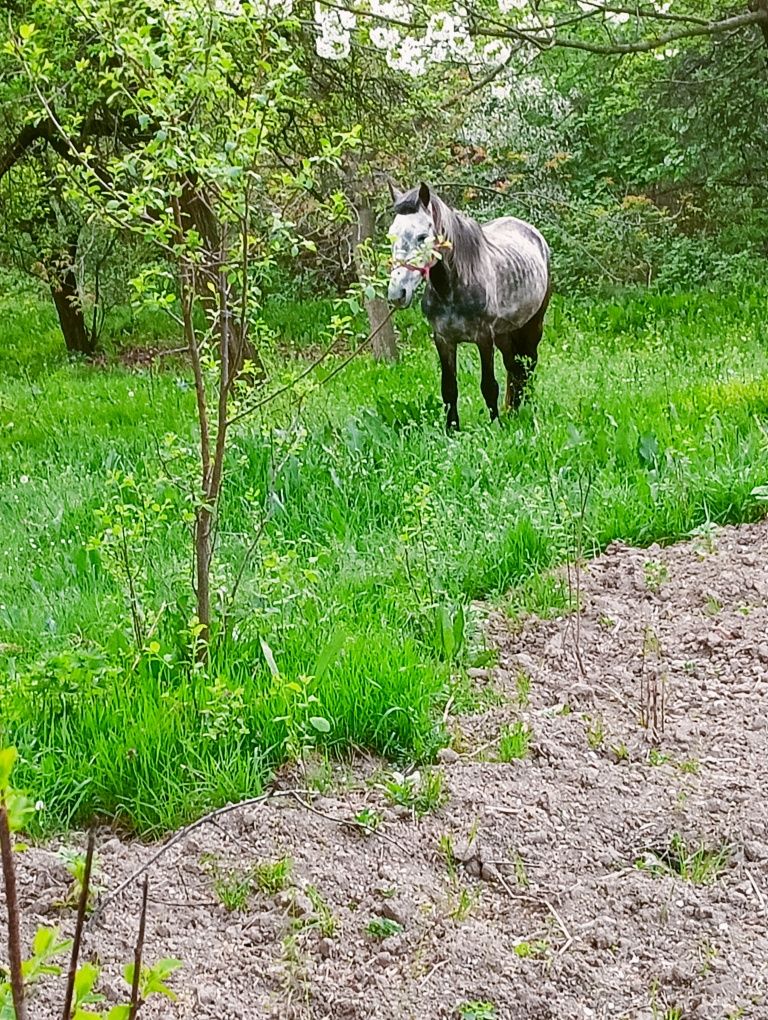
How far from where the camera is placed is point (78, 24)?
3.00 metres

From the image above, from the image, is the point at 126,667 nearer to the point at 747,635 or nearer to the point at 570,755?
the point at 570,755

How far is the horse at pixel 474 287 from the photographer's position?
6180 millimetres

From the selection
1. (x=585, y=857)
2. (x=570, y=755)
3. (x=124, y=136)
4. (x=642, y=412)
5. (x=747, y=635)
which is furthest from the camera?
(x=124, y=136)

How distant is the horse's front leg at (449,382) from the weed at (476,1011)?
5021 millimetres

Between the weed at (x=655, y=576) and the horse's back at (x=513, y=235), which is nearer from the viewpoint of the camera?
the weed at (x=655, y=576)

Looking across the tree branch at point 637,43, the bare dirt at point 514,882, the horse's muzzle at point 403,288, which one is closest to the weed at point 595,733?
the bare dirt at point 514,882

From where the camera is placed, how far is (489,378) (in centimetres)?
725

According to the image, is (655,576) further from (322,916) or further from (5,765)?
(5,765)

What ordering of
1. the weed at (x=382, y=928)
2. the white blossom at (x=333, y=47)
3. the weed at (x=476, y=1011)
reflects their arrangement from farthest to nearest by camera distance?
the white blossom at (x=333, y=47), the weed at (x=382, y=928), the weed at (x=476, y=1011)

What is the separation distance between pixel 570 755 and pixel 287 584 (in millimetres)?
1087

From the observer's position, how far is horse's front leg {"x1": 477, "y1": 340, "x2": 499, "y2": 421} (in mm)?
7156

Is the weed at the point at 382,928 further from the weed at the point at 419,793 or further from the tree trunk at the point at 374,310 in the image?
the tree trunk at the point at 374,310

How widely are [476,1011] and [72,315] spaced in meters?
14.0

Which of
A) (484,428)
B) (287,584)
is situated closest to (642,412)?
(484,428)
